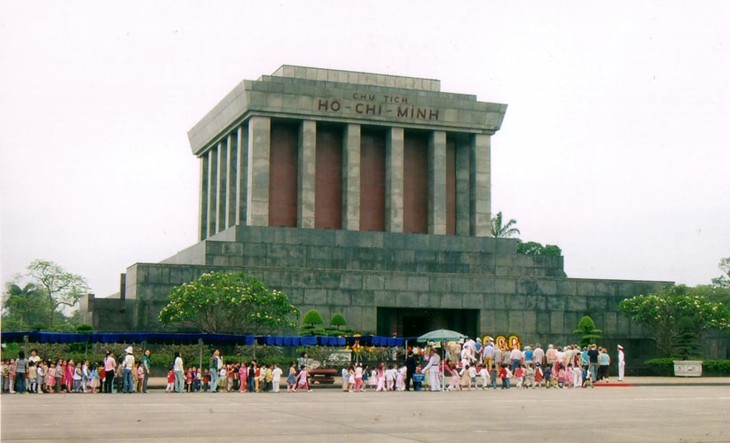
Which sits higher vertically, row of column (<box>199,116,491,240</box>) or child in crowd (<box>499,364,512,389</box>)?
row of column (<box>199,116,491,240</box>)

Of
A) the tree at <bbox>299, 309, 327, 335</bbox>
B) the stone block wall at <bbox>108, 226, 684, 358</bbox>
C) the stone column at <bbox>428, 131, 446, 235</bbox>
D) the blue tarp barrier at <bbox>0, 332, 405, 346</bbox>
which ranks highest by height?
the stone column at <bbox>428, 131, 446, 235</bbox>

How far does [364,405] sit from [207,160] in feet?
128

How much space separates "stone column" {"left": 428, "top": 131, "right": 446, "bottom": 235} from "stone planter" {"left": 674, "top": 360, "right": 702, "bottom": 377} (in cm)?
1430

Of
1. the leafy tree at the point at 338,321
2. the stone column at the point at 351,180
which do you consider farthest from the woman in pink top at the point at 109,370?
the stone column at the point at 351,180

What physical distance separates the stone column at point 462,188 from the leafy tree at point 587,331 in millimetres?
9634

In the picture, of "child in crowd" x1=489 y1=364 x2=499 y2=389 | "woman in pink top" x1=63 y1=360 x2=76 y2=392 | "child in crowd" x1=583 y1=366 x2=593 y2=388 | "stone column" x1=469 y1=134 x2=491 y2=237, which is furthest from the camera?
"stone column" x1=469 y1=134 x2=491 y2=237

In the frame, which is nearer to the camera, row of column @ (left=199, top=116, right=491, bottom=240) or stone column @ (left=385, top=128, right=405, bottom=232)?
row of column @ (left=199, top=116, right=491, bottom=240)

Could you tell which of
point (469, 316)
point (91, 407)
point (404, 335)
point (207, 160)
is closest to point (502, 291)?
point (469, 316)

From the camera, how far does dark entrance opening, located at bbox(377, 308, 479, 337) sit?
48.0 m

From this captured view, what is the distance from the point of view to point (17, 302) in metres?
73.7

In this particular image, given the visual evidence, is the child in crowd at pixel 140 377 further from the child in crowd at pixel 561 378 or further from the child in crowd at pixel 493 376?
the child in crowd at pixel 561 378

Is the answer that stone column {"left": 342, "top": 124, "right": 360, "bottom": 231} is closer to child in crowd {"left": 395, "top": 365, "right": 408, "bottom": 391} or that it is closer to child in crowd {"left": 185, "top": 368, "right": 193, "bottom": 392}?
child in crowd {"left": 395, "top": 365, "right": 408, "bottom": 391}

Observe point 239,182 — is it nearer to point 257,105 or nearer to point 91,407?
point 257,105

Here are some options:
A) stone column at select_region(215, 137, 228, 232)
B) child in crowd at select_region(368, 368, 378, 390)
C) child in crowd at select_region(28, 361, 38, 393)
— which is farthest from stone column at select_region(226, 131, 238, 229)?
child in crowd at select_region(28, 361, 38, 393)
